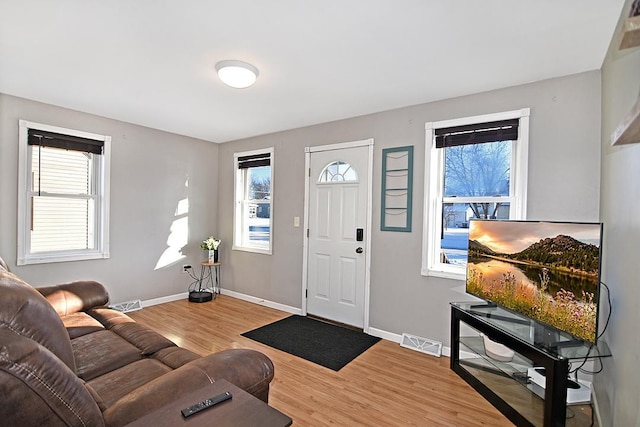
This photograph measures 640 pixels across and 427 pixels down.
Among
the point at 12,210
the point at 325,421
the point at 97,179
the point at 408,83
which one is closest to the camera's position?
the point at 325,421

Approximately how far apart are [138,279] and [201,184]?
1.58m

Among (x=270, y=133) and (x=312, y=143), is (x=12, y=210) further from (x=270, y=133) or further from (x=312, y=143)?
(x=312, y=143)

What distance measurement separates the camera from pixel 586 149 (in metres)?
2.49

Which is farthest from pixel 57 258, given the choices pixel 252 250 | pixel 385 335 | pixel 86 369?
pixel 385 335

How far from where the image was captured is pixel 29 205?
3.48 m

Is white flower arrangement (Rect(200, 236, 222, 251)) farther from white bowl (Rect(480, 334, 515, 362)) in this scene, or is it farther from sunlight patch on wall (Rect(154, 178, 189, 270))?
white bowl (Rect(480, 334, 515, 362))

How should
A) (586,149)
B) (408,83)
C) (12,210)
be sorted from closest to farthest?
(586,149) → (408,83) → (12,210)

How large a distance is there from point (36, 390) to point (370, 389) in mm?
2111

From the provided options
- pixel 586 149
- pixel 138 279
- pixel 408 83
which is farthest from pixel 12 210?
pixel 586 149

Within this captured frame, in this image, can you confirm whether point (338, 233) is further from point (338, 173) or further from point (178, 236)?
point (178, 236)

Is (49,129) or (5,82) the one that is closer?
(5,82)

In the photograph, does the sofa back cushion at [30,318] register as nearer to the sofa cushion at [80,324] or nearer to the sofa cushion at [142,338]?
the sofa cushion at [142,338]

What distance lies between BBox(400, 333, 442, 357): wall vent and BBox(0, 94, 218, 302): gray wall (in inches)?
128

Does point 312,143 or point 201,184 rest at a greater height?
point 312,143
